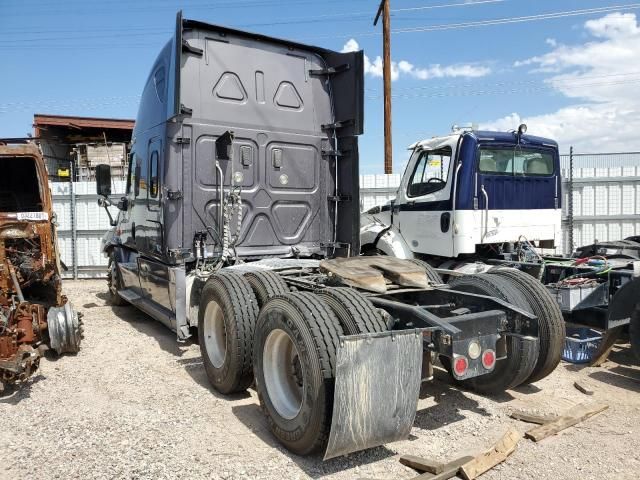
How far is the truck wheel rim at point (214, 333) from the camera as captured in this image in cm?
514

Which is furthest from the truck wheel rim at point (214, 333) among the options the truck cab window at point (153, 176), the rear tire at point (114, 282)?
the rear tire at point (114, 282)

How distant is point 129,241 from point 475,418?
5.51 metres

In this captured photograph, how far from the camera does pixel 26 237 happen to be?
20.6 feet

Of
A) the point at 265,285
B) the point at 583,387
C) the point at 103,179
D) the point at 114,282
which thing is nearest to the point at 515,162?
the point at 583,387

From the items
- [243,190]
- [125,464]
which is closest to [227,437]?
[125,464]

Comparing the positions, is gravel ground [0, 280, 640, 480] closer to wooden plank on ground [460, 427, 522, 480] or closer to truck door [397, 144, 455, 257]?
wooden plank on ground [460, 427, 522, 480]

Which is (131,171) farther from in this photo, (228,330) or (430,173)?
(430,173)

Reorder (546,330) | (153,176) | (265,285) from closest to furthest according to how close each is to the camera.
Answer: (546,330) < (265,285) < (153,176)

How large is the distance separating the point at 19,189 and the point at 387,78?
10312 mm

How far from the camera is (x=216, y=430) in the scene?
4.12 meters

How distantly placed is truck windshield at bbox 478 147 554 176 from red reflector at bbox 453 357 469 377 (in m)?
4.13

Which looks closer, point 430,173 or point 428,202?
point 428,202

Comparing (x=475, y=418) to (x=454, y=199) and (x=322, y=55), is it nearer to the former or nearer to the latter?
(x=454, y=199)

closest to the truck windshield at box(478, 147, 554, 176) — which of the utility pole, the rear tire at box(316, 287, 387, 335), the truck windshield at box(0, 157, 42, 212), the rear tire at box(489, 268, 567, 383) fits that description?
the rear tire at box(489, 268, 567, 383)
